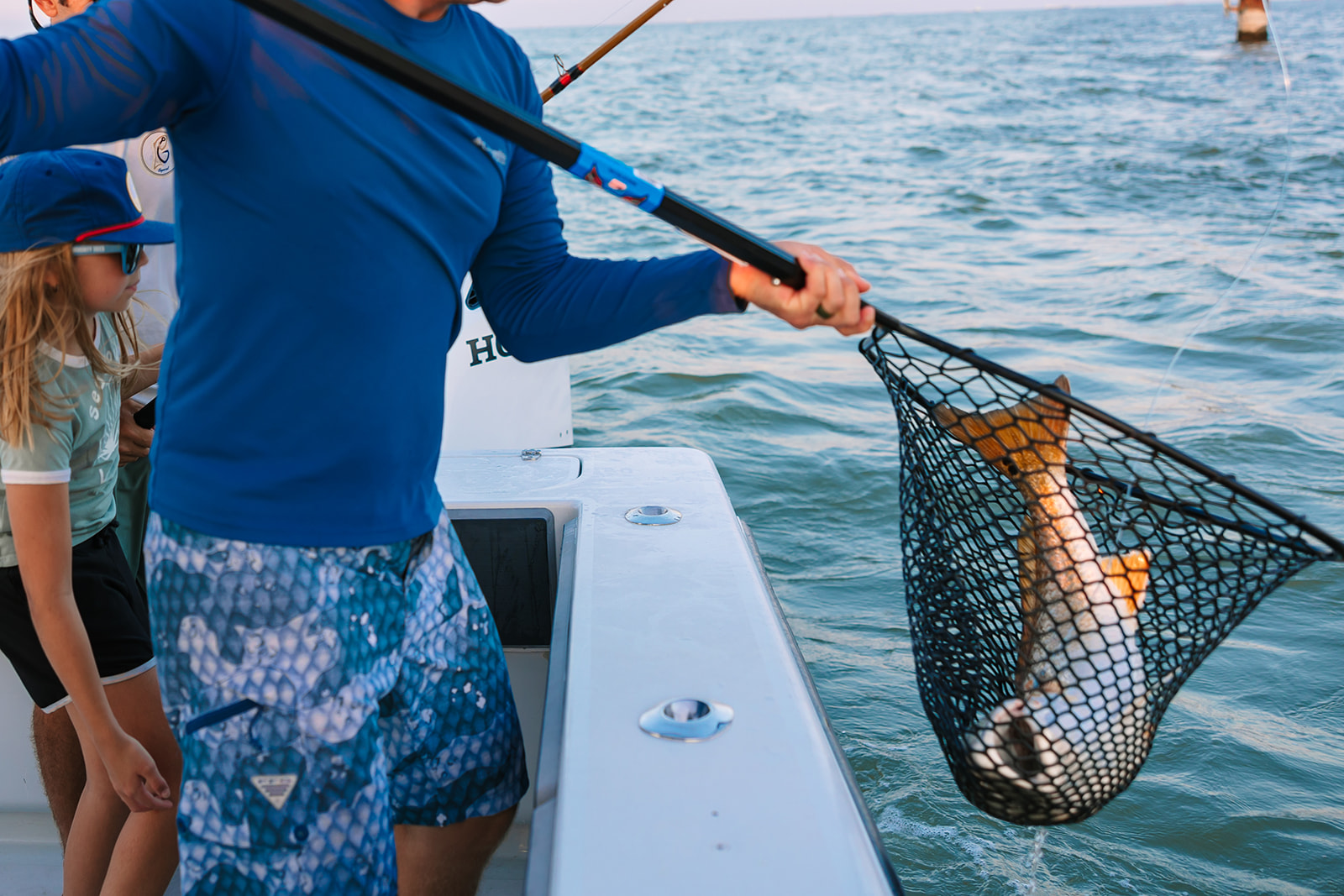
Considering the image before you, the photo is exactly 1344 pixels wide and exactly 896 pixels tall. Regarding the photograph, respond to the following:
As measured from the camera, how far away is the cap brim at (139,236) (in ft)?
5.13

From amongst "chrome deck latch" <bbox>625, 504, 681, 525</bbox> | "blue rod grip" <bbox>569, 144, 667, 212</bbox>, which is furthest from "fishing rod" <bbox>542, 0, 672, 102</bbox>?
"blue rod grip" <bbox>569, 144, 667, 212</bbox>

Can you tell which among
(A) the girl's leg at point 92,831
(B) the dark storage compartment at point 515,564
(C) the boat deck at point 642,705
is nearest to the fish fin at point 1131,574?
(C) the boat deck at point 642,705

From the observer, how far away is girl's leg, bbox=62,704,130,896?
1785mm

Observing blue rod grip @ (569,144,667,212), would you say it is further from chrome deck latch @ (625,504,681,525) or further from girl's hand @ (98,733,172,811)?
girl's hand @ (98,733,172,811)

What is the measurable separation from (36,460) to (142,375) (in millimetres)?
575

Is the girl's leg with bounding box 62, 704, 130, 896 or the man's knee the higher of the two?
the man's knee

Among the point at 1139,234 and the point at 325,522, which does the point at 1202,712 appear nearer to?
the point at 325,522

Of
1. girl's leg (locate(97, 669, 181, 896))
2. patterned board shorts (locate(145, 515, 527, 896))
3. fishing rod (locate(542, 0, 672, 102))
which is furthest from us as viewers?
fishing rod (locate(542, 0, 672, 102))

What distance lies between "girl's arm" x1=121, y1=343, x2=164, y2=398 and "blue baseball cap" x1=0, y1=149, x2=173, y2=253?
43cm

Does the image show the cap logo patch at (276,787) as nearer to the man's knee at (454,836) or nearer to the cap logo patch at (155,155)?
the man's knee at (454,836)

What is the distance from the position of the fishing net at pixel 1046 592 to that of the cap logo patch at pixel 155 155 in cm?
156

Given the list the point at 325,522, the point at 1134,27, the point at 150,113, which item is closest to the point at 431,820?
the point at 325,522

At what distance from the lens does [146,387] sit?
2.02 m

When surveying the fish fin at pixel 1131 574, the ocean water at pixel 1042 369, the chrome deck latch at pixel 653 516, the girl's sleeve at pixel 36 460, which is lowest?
the ocean water at pixel 1042 369
